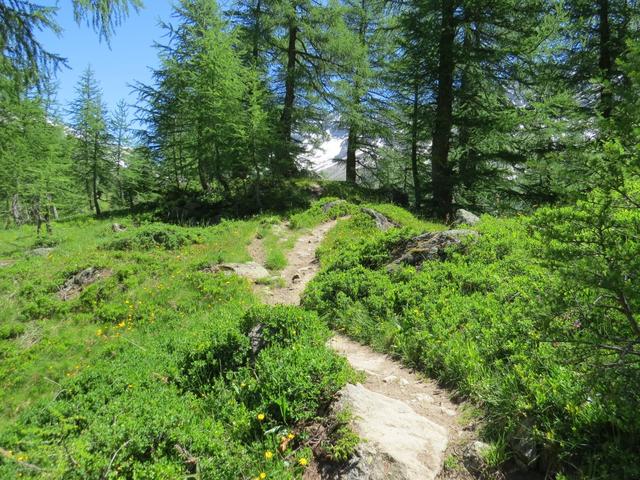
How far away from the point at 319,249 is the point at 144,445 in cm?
903

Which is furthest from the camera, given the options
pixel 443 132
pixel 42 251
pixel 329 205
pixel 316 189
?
pixel 316 189

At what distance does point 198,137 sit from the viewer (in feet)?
63.9

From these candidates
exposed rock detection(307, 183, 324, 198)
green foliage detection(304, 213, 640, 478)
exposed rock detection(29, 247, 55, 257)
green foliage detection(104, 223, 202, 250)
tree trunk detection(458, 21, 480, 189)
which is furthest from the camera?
exposed rock detection(307, 183, 324, 198)

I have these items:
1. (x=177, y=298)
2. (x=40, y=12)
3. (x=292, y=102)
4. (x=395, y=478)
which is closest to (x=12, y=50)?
(x=40, y=12)

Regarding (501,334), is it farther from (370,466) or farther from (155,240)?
(155,240)

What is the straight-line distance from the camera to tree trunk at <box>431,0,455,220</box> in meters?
15.0

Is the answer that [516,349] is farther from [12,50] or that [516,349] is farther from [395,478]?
[12,50]

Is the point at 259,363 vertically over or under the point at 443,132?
under

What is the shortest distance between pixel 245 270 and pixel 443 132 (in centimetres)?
986

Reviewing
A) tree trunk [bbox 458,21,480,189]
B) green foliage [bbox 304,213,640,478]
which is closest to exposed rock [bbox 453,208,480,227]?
green foliage [bbox 304,213,640,478]

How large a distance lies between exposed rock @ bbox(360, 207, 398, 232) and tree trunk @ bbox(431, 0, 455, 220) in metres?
2.40

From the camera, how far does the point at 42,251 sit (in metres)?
16.3

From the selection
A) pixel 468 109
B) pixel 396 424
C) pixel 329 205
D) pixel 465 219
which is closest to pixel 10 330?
pixel 396 424

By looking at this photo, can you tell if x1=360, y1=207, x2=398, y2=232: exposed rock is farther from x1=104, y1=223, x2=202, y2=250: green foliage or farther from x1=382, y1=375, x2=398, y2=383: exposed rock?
x1=382, y1=375, x2=398, y2=383: exposed rock
